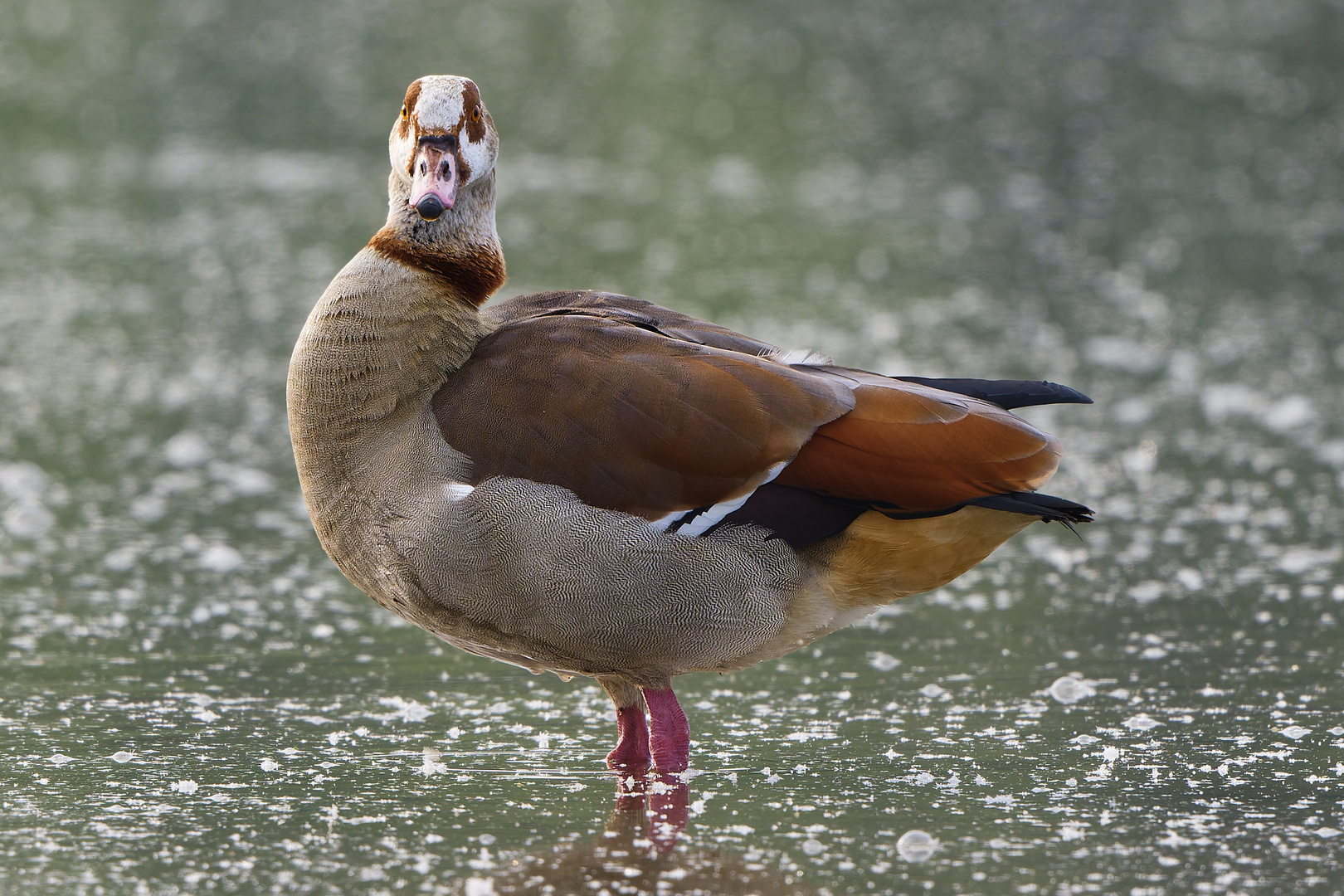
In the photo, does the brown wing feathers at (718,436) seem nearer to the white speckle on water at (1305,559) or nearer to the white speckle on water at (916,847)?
the white speckle on water at (916,847)

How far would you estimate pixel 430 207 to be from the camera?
13.2ft

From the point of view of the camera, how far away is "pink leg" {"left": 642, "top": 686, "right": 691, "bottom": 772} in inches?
161

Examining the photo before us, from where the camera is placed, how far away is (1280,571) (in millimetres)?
5746

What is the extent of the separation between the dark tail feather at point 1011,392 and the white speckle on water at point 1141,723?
92cm

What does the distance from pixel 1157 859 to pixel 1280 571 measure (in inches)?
99.6

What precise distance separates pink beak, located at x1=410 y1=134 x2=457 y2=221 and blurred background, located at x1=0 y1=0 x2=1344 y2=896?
142cm

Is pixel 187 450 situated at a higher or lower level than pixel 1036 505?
higher

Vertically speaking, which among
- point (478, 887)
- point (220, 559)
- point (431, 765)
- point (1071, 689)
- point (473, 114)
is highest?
point (473, 114)

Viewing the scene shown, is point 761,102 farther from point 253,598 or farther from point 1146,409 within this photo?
point 253,598

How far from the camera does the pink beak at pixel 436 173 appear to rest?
405 cm

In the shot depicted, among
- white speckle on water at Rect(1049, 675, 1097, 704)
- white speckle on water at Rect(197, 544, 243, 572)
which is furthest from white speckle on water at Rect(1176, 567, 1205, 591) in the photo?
white speckle on water at Rect(197, 544, 243, 572)

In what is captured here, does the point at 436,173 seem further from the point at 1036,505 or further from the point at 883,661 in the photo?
the point at 883,661

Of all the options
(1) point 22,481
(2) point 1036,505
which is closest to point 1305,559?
(2) point 1036,505

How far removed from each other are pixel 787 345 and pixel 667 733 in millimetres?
4901
